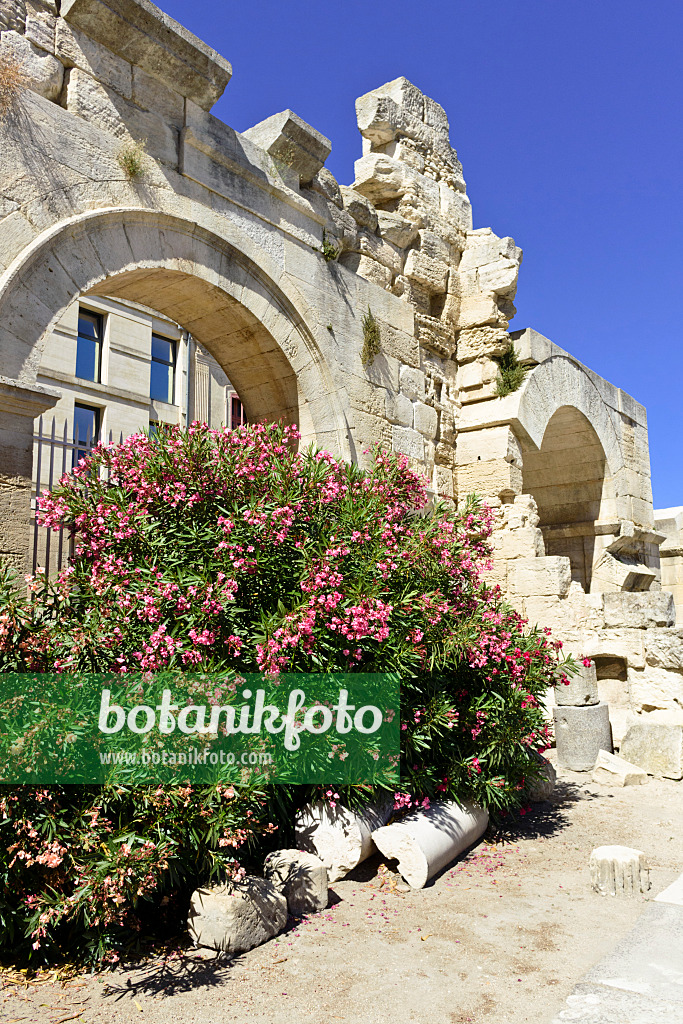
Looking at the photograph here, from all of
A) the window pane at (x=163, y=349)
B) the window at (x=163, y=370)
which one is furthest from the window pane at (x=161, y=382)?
the window pane at (x=163, y=349)

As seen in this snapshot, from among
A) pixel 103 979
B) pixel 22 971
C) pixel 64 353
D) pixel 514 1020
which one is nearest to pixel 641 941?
pixel 514 1020

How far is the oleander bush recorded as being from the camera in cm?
269

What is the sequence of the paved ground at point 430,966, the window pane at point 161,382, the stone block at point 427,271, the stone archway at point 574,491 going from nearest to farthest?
the paved ground at point 430,966, the stone block at point 427,271, the stone archway at point 574,491, the window pane at point 161,382

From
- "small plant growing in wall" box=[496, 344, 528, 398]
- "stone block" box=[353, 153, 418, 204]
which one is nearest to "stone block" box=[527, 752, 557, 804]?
"small plant growing in wall" box=[496, 344, 528, 398]

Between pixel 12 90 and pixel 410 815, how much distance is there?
415 cm

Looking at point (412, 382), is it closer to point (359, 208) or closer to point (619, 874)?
point (359, 208)

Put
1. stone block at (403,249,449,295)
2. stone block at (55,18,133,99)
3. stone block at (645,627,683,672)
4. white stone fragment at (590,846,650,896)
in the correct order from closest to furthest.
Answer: white stone fragment at (590,846,650,896)
stone block at (55,18,133,99)
stone block at (645,627,683,672)
stone block at (403,249,449,295)

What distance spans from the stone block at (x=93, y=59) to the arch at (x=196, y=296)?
0.75 m

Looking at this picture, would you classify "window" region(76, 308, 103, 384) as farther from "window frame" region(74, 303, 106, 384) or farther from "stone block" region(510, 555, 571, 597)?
"stone block" region(510, 555, 571, 597)

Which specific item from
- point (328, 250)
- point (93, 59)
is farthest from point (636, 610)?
point (93, 59)

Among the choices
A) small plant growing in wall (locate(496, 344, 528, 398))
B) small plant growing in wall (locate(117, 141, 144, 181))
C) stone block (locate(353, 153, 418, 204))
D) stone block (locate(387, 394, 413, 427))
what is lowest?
stone block (locate(387, 394, 413, 427))

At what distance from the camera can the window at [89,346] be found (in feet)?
46.2

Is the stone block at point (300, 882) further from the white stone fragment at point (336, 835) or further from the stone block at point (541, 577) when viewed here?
the stone block at point (541, 577)

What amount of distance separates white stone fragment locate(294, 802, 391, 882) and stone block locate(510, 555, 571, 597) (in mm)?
3618
